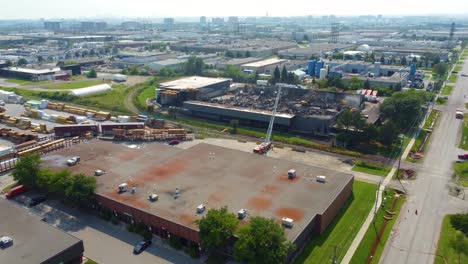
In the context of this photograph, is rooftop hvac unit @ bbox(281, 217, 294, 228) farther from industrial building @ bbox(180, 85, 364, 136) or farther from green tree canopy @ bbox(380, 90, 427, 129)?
green tree canopy @ bbox(380, 90, 427, 129)

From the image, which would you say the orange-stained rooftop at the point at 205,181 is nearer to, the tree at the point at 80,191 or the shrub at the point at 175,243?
the tree at the point at 80,191

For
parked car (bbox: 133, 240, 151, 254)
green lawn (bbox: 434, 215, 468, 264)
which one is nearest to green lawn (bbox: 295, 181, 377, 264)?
green lawn (bbox: 434, 215, 468, 264)

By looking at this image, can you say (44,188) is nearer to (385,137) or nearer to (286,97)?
(385,137)

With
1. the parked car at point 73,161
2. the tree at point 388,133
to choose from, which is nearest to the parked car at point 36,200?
the parked car at point 73,161

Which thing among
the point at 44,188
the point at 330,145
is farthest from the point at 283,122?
the point at 44,188

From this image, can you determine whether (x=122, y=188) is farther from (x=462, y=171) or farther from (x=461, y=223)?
(x=462, y=171)

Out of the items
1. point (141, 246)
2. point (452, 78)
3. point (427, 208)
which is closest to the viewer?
point (141, 246)

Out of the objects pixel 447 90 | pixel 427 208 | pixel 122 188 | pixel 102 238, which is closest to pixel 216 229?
pixel 102 238
